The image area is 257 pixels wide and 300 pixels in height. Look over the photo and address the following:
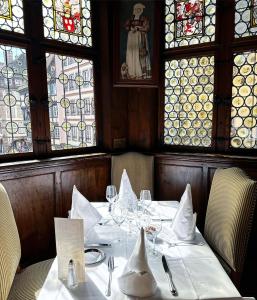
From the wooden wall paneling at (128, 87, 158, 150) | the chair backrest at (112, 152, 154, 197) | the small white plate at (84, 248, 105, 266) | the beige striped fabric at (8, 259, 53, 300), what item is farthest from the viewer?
the wooden wall paneling at (128, 87, 158, 150)

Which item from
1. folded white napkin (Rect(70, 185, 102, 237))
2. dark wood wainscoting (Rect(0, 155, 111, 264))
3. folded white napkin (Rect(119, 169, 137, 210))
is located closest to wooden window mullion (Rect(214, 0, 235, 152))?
folded white napkin (Rect(119, 169, 137, 210))

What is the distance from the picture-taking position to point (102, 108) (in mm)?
2559

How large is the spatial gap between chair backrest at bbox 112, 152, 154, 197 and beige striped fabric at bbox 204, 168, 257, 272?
2.62 feet

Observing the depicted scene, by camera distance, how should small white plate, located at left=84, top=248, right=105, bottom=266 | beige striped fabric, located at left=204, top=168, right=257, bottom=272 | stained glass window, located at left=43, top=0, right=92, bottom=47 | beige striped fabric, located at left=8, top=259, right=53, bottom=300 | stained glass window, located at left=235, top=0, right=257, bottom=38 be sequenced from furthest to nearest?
stained glass window, located at left=43, top=0, right=92, bottom=47, stained glass window, located at left=235, top=0, right=257, bottom=38, beige striped fabric, located at left=204, top=168, right=257, bottom=272, beige striped fabric, located at left=8, top=259, right=53, bottom=300, small white plate, located at left=84, top=248, right=105, bottom=266

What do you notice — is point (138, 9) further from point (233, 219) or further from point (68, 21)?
point (233, 219)

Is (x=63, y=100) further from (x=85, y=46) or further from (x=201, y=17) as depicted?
(x=201, y=17)

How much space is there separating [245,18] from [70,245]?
2.12 m

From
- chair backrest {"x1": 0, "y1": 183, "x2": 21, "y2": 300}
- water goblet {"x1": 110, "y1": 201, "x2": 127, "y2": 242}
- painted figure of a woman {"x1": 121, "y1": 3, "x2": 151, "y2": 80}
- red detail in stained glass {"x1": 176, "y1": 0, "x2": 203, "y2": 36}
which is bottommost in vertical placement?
chair backrest {"x1": 0, "y1": 183, "x2": 21, "y2": 300}

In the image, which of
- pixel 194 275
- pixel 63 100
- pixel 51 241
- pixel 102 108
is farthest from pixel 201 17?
pixel 51 241

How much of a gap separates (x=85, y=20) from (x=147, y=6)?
576 millimetres

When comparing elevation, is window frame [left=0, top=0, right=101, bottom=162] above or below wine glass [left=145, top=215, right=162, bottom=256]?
above

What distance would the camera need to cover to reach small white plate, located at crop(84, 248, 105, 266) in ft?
3.68

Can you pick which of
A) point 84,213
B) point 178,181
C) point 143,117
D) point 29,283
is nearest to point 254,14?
point 143,117

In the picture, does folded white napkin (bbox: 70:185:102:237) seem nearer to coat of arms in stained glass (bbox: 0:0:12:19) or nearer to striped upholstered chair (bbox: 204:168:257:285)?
striped upholstered chair (bbox: 204:168:257:285)
